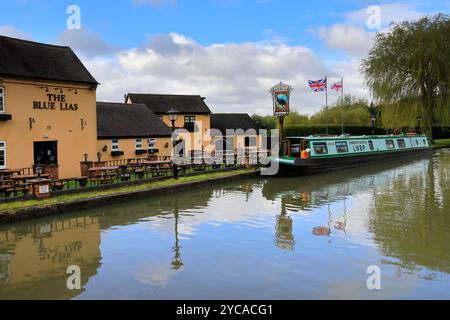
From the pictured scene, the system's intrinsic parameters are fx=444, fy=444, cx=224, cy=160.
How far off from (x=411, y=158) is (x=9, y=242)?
2620cm

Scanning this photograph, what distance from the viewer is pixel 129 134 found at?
20.3m

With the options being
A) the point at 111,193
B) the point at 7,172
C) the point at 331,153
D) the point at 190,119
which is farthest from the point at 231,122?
the point at 7,172

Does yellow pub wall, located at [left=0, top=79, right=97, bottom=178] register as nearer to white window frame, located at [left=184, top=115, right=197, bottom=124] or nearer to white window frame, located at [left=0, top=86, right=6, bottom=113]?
white window frame, located at [left=0, top=86, right=6, bottom=113]

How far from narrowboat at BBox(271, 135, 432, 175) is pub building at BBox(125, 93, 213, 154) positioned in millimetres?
11471

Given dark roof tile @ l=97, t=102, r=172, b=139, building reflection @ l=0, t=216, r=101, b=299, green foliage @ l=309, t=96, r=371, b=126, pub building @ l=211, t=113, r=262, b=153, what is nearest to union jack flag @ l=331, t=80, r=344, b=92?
pub building @ l=211, t=113, r=262, b=153

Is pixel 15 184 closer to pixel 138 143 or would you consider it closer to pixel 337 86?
pixel 138 143

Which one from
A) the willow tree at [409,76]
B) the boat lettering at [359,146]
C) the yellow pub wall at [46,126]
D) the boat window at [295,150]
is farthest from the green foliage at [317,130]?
the yellow pub wall at [46,126]

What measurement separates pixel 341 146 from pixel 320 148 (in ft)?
7.02

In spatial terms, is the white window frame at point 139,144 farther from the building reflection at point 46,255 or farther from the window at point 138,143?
the building reflection at point 46,255

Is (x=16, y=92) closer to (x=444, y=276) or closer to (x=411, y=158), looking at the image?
(x=444, y=276)

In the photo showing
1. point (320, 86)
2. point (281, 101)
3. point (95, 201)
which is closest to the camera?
point (95, 201)

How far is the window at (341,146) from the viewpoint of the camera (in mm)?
22906

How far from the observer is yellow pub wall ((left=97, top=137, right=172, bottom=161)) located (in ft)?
62.7

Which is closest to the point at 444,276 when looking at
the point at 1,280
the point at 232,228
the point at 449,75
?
the point at 232,228
